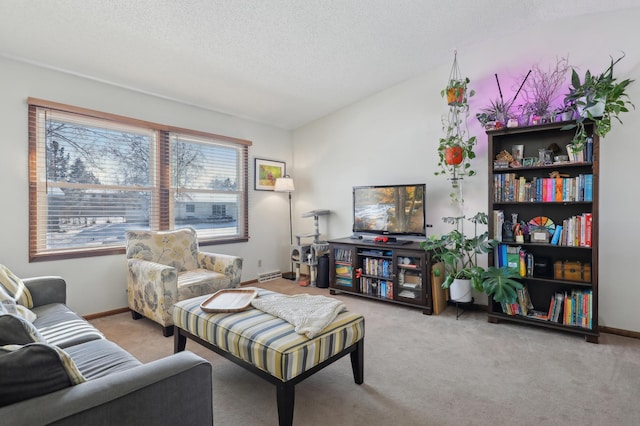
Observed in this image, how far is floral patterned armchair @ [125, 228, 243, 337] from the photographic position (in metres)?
2.78

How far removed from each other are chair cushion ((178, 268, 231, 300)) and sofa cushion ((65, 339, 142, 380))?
3.88 feet

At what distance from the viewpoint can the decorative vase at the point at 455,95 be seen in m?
3.30

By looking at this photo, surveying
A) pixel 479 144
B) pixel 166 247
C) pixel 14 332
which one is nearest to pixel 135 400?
pixel 14 332

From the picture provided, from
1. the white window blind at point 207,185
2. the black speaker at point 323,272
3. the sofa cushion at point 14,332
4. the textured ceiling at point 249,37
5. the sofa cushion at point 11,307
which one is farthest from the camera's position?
the black speaker at point 323,272

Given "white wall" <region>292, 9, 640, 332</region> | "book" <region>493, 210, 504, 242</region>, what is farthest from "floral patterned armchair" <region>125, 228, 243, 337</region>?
"book" <region>493, 210, 504, 242</region>

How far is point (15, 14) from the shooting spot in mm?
2311

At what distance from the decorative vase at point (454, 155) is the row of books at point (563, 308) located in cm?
136

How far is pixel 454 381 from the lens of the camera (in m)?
2.08

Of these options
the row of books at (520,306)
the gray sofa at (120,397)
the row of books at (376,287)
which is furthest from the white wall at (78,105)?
the row of books at (520,306)

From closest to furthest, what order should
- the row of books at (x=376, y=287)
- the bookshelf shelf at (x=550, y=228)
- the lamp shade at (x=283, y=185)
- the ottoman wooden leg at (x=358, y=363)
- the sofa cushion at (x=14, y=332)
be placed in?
the sofa cushion at (x=14, y=332) → the ottoman wooden leg at (x=358, y=363) → the bookshelf shelf at (x=550, y=228) → the row of books at (x=376, y=287) → the lamp shade at (x=283, y=185)

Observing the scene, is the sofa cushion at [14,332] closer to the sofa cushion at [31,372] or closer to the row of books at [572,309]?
the sofa cushion at [31,372]

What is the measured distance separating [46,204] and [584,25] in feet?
16.9

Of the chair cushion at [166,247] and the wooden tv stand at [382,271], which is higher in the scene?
the chair cushion at [166,247]

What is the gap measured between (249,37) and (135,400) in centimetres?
275
